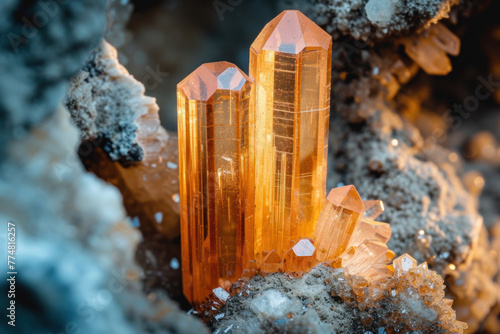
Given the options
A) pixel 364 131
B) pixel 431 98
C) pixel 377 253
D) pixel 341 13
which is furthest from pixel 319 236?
pixel 431 98

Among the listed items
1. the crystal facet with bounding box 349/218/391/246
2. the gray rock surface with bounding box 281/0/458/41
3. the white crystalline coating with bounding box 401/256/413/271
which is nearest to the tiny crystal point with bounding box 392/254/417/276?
the white crystalline coating with bounding box 401/256/413/271

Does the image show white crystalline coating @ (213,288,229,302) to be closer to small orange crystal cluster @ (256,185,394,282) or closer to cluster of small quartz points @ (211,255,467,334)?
cluster of small quartz points @ (211,255,467,334)

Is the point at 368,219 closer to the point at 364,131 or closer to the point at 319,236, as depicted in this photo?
the point at 319,236

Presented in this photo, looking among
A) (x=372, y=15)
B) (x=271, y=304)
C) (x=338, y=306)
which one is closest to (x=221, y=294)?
(x=271, y=304)

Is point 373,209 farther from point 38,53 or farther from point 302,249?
point 38,53

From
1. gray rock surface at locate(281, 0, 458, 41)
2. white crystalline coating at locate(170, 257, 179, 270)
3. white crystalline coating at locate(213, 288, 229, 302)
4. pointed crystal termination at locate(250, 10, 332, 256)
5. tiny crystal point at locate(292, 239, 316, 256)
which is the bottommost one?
white crystalline coating at locate(170, 257, 179, 270)

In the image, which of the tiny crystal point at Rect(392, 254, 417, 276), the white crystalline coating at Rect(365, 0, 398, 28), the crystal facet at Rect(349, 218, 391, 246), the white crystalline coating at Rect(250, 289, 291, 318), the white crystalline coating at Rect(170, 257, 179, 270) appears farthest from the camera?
the white crystalline coating at Rect(170, 257, 179, 270)
